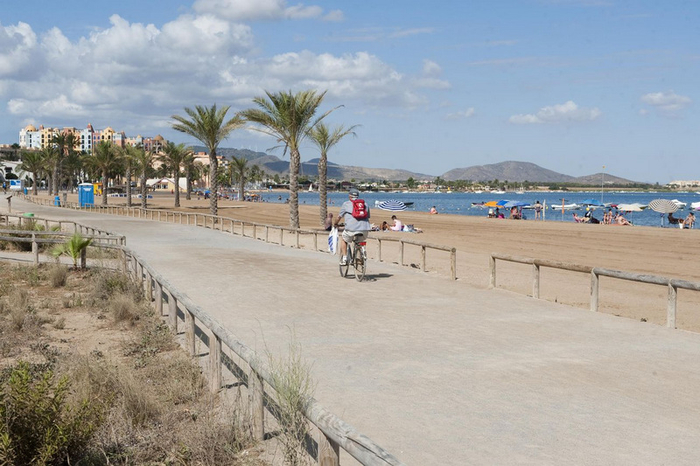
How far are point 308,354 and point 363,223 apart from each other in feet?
24.0

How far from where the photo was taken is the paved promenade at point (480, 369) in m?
5.04

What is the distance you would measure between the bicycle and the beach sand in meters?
1.93

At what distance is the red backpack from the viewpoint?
14.7 m

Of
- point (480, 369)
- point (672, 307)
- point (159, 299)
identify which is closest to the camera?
point (480, 369)

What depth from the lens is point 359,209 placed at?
48.5 ft

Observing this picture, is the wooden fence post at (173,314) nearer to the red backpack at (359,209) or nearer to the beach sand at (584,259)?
the red backpack at (359,209)

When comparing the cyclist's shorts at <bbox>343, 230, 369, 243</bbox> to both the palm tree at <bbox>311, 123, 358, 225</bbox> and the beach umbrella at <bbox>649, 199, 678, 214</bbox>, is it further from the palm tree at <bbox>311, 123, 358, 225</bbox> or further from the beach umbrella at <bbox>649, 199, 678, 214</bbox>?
the beach umbrella at <bbox>649, 199, 678, 214</bbox>

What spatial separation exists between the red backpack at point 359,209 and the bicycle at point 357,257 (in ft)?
1.22

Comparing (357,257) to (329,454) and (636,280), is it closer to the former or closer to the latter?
(636,280)

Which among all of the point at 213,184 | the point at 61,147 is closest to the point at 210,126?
the point at 213,184

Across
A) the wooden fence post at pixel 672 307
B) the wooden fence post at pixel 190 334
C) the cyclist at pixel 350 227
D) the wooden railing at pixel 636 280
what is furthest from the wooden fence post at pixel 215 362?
the cyclist at pixel 350 227

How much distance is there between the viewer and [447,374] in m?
7.00

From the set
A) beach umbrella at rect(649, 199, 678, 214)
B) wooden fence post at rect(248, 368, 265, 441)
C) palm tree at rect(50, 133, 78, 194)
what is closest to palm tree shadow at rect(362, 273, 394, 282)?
wooden fence post at rect(248, 368, 265, 441)

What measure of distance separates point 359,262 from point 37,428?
33.6ft
